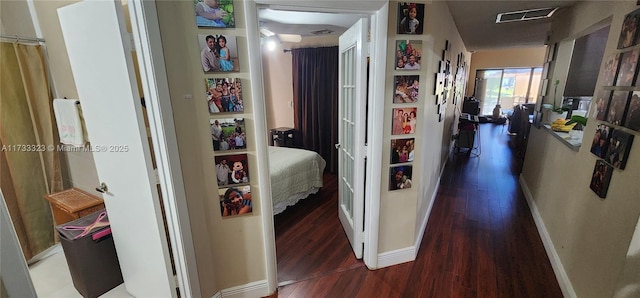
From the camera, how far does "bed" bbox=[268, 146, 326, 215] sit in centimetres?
281

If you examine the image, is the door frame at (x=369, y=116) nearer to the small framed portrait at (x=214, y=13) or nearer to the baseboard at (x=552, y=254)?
the small framed portrait at (x=214, y=13)

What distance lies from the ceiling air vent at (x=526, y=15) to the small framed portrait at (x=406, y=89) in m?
1.93

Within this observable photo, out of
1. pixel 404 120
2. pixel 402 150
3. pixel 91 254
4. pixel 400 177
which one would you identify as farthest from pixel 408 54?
pixel 91 254

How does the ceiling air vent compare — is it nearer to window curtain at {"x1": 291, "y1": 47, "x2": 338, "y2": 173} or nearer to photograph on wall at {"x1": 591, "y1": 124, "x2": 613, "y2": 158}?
photograph on wall at {"x1": 591, "y1": 124, "x2": 613, "y2": 158}

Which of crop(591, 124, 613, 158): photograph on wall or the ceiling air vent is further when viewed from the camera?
the ceiling air vent

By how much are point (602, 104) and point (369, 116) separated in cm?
146

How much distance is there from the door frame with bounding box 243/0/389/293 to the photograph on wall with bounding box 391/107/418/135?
11cm

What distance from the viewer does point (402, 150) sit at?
6.28ft

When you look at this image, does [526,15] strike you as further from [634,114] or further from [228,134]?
[228,134]

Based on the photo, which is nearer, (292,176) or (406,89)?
(406,89)

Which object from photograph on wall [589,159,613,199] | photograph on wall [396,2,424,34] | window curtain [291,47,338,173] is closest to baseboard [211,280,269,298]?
photograph on wall [396,2,424,34]

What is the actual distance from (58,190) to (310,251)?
2315 millimetres

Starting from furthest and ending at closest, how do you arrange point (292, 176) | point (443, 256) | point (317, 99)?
point (317, 99)
point (292, 176)
point (443, 256)

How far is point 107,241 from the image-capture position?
1815mm
